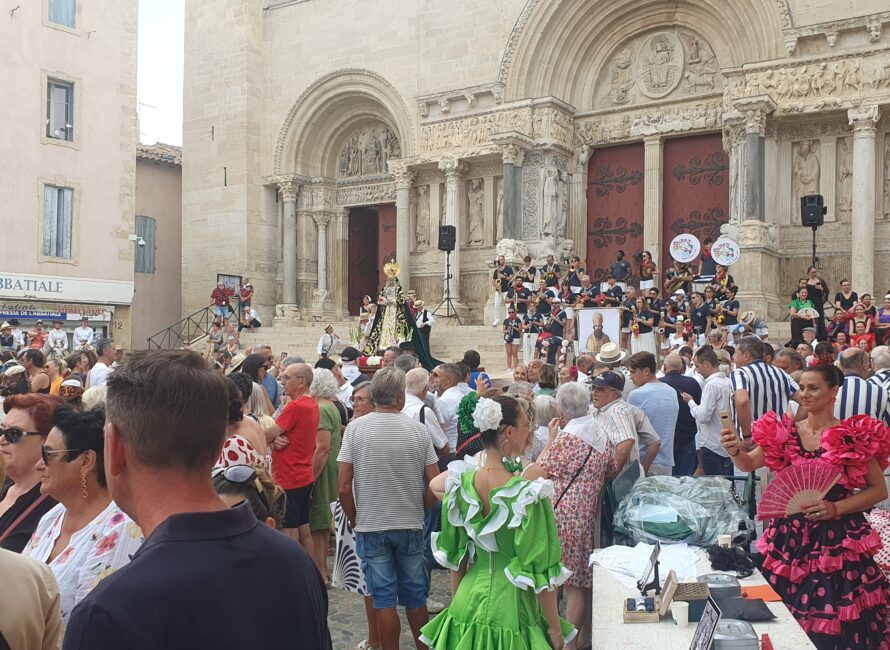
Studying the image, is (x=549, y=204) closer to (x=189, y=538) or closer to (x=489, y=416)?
(x=489, y=416)

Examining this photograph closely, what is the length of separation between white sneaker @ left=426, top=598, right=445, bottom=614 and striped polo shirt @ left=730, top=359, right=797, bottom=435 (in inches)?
107

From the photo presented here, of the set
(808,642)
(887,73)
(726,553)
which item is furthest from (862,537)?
(887,73)

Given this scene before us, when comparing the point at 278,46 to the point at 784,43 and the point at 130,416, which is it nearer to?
the point at 784,43

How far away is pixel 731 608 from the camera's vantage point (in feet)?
11.1

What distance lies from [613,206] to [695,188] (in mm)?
2096

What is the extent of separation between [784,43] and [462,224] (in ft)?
29.1

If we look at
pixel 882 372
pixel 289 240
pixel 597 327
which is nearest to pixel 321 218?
pixel 289 240

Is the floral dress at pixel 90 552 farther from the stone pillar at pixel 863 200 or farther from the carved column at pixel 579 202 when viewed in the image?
the carved column at pixel 579 202

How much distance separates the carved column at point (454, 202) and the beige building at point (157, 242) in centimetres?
1139

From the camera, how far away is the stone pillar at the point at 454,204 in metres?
21.3

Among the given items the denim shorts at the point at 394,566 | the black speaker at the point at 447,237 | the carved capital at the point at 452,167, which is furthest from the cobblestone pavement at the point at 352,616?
the carved capital at the point at 452,167

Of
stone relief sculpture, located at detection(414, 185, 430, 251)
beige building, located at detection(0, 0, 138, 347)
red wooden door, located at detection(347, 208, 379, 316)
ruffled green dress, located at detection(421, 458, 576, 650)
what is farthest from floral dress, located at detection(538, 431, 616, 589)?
red wooden door, located at detection(347, 208, 379, 316)

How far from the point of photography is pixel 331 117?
80.0 feet

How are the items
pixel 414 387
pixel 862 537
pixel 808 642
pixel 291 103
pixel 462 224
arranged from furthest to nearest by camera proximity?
pixel 291 103
pixel 462 224
pixel 414 387
pixel 862 537
pixel 808 642
